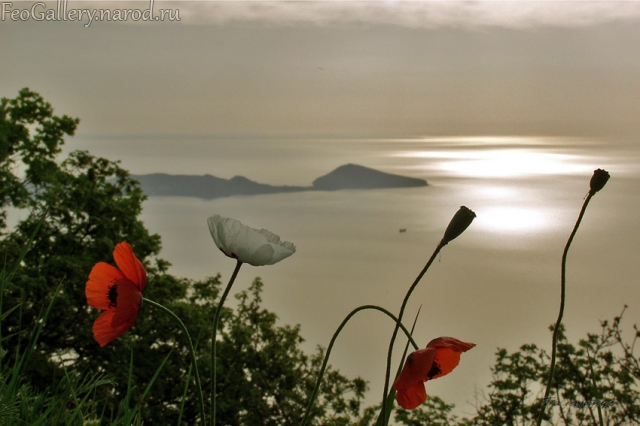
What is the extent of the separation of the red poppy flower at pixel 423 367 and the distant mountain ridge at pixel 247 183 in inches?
832

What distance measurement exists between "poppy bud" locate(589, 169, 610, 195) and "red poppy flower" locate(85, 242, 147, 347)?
21.3 inches

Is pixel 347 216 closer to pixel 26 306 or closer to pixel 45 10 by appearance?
pixel 26 306

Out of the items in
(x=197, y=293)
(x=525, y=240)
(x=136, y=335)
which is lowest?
(x=136, y=335)

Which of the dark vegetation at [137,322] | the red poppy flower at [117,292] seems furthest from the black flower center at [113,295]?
the dark vegetation at [137,322]

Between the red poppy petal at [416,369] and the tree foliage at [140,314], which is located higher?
the tree foliage at [140,314]

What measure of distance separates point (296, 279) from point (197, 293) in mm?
10511

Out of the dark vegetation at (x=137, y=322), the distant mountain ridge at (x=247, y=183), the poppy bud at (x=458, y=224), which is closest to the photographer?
the poppy bud at (x=458, y=224)

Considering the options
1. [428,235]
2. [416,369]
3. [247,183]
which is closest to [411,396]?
[416,369]

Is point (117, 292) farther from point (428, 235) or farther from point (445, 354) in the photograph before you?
point (428, 235)

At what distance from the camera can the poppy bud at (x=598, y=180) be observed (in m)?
0.78

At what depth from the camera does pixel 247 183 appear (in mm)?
25156

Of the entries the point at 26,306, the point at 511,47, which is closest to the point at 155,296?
the point at 26,306

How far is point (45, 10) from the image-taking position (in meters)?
4.30

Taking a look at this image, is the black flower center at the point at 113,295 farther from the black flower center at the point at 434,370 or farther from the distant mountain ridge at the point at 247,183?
the distant mountain ridge at the point at 247,183
